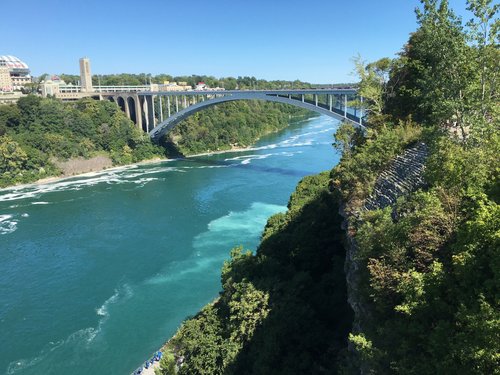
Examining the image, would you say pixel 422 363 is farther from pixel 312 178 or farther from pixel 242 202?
pixel 242 202

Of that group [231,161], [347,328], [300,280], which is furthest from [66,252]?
[231,161]

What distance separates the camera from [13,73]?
62938mm

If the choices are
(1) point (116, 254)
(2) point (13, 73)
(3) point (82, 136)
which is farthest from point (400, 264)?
(2) point (13, 73)

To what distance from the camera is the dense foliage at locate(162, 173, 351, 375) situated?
7473 millimetres

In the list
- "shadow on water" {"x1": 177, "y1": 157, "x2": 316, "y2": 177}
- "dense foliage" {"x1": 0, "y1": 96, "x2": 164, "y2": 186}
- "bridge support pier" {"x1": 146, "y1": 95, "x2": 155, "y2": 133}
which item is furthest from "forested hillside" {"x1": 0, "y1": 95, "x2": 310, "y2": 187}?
"shadow on water" {"x1": 177, "y1": 157, "x2": 316, "y2": 177}

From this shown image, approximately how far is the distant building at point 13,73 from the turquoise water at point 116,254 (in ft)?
120

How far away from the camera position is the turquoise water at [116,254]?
1071 centimetres

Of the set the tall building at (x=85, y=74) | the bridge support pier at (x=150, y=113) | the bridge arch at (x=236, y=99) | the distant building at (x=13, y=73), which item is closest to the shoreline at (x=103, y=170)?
the bridge arch at (x=236, y=99)

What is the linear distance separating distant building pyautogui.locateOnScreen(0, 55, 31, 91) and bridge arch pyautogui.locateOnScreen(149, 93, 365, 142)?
93.5 feet

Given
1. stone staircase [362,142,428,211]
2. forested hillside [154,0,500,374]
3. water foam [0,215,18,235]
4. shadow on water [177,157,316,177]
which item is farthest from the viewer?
shadow on water [177,157,316,177]

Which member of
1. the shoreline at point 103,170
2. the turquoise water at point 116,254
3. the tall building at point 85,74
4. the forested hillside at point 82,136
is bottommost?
the turquoise water at point 116,254

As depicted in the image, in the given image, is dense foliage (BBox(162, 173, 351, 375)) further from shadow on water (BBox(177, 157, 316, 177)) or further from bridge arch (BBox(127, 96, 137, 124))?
bridge arch (BBox(127, 96, 137, 124))

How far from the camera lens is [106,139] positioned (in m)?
34.7

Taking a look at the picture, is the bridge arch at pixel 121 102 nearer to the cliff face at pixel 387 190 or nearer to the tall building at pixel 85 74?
the tall building at pixel 85 74
